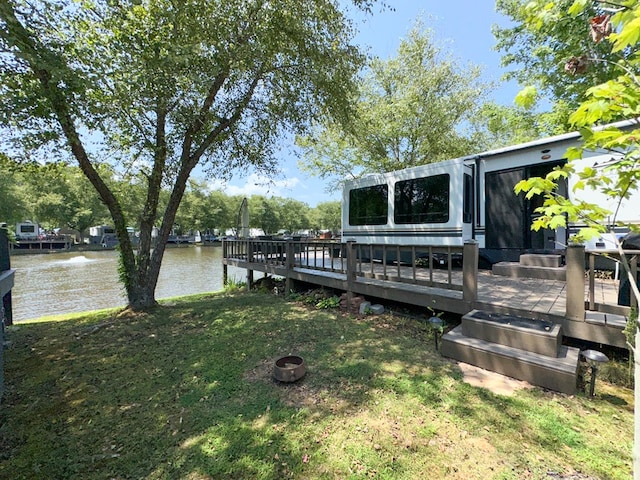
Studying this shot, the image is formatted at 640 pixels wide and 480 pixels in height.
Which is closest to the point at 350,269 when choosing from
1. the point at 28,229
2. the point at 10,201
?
the point at 10,201

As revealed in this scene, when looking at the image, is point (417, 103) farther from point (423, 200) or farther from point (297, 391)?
point (297, 391)

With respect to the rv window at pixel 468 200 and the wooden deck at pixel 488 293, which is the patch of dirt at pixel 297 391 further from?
the rv window at pixel 468 200

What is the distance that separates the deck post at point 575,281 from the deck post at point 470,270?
0.92m

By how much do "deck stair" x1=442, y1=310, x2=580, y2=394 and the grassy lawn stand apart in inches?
6.7

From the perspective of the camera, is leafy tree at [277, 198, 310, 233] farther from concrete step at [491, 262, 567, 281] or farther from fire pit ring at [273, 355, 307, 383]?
fire pit ring at [273, 355, 307, 383]

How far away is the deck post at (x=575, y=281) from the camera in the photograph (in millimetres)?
2992

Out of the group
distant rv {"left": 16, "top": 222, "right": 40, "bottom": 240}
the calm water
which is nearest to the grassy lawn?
the calm water

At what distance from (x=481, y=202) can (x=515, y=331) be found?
13.2ft

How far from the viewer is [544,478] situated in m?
1.87

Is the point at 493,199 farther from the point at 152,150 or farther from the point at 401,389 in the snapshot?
the point at 152,150

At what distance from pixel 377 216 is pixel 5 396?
23.1 feet

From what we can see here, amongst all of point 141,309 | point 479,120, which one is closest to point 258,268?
point 141,309

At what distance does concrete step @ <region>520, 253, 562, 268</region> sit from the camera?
5196 millimetres

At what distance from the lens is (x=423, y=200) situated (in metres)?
6.83
